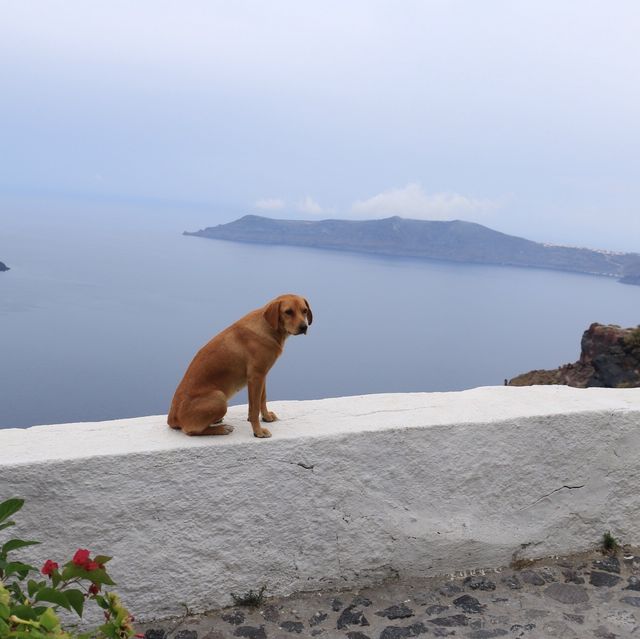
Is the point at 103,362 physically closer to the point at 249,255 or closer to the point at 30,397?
the point at 30,397

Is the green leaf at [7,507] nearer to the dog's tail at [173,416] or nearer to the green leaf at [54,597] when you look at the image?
the green leaf at [54,597]

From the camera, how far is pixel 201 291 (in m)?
76.9

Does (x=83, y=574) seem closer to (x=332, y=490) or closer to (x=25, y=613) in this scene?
(x=25, y=613)

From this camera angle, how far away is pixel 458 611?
9.62ft

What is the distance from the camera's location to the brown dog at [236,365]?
2762mm

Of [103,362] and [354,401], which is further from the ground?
[354,401]

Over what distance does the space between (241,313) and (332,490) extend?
489 inches

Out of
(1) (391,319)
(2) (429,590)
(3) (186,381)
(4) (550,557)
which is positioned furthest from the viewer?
(1) (391,319)

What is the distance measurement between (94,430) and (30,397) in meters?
37.7

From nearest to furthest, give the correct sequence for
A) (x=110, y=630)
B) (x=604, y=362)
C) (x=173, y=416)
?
1. (x=110, y=630)
2. (x=173, y=416)
3. (x=604, y=362)

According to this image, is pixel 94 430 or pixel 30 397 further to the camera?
pixel 30 397

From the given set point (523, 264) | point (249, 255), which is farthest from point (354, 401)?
point (249, 255)

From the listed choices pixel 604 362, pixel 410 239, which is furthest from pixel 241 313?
pixel 410 239

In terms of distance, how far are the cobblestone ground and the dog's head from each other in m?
1.23
